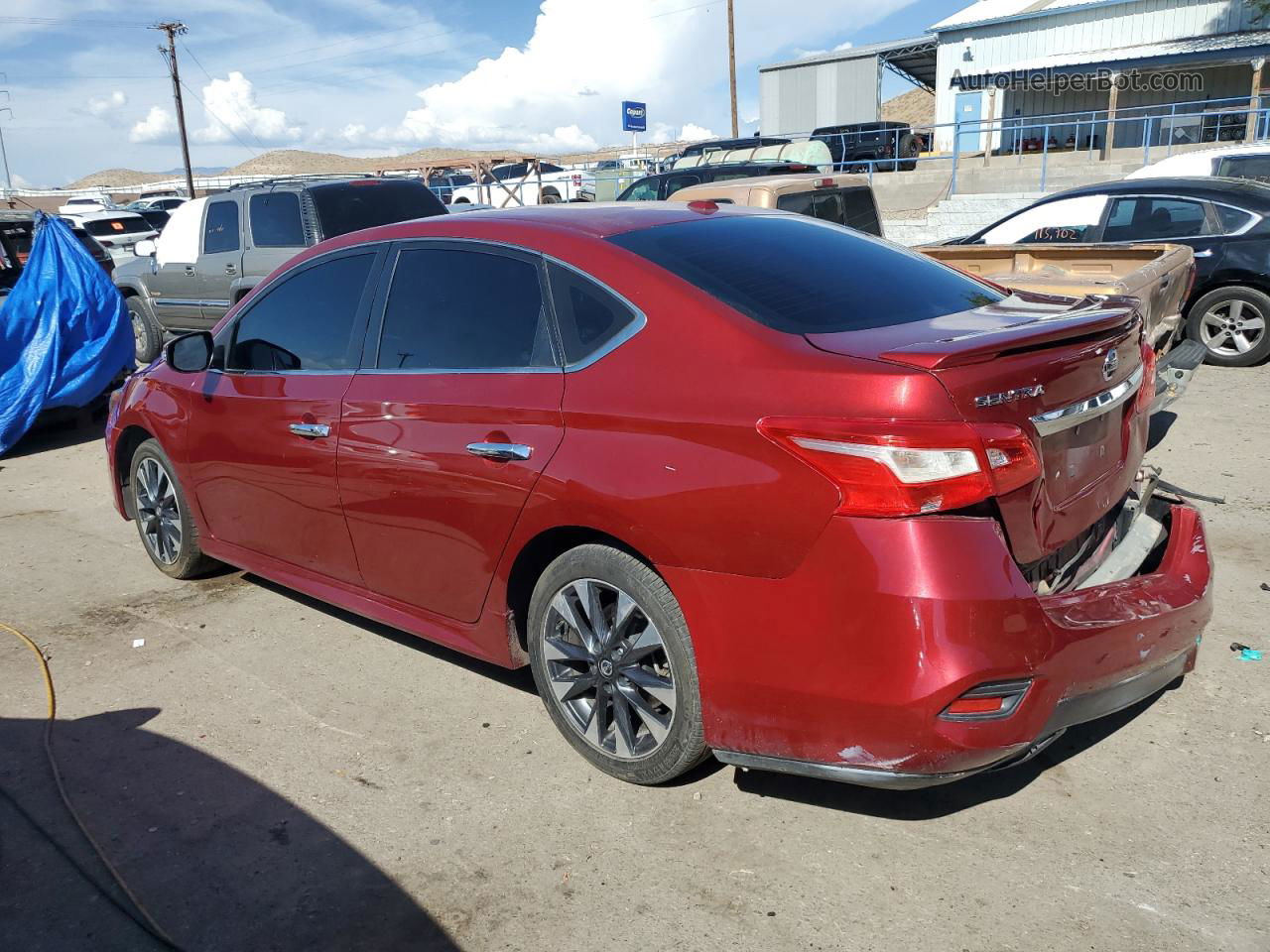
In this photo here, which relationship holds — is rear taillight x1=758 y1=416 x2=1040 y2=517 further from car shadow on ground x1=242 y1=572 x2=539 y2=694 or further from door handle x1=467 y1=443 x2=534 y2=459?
car shadow on ground x1=242 y1=572 x2=539 y2=694

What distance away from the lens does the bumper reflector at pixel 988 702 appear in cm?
255

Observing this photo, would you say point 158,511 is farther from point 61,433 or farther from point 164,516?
point 61,433

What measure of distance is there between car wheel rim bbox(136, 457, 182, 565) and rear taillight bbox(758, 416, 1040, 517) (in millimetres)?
3669

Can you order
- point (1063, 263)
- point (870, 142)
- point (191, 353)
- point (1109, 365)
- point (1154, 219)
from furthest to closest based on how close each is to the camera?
1. point (870, 142)
2. point (1154, 219)
3. point (1063, 263)
4. point (191, 353)
5. point (1109, 365)

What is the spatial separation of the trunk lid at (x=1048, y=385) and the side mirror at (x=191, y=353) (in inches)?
117

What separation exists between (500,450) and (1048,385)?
159 cm

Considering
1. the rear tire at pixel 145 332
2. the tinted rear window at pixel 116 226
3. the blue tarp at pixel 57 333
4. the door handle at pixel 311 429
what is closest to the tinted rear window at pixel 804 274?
the door handle at pixel 311 429

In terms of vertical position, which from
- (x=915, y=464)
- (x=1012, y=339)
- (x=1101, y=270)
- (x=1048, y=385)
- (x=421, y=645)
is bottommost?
(x=421, y=645)

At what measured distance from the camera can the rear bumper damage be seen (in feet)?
8.26

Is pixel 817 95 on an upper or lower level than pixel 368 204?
upper

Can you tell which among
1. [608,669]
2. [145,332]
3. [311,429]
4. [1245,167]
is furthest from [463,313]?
[1245,167]

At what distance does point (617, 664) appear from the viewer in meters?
3.17

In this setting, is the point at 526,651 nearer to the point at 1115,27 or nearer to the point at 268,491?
the point at 268,491

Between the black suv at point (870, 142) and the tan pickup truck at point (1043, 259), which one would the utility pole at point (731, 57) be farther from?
the tan pickup truck at point (1043, 259)
